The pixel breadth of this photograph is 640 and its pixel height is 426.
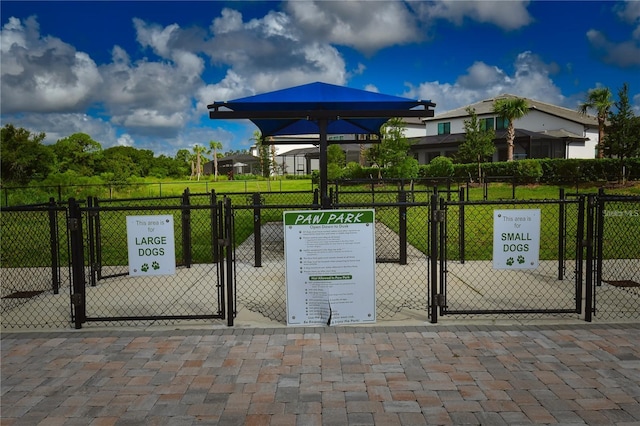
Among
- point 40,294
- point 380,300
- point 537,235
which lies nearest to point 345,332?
point 380,300

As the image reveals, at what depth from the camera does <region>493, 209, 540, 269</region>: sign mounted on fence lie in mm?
5598

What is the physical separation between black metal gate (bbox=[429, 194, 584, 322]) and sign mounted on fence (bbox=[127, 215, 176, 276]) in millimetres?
2923

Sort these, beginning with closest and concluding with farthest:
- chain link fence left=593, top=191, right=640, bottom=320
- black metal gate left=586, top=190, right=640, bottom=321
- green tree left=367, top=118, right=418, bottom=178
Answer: black metal gate left=586, top=190, right=640, bottom=321 < chain link fence left=593, top=191, right=640, bottom=320 < green tree left=367, top=118, right=418, bottom=178

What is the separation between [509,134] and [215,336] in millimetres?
33264

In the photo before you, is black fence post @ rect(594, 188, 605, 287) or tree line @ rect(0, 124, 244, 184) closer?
black fence post @ rect(594, 188, 605, 287)

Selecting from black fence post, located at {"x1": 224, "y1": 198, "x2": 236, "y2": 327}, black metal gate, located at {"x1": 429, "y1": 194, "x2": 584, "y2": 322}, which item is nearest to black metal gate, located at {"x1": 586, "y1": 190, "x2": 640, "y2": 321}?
black metal gate, located at {"x1": 429, "y1": 194, "x2": 584, "y2": 322}

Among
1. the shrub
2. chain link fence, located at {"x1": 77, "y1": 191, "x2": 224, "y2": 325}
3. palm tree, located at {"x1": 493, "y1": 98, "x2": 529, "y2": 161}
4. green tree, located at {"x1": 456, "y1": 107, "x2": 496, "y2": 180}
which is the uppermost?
palm tree, located at {"x1": 493, "y1": 98, "x2": 529, "y2": 161}

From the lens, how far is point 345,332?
211 inches

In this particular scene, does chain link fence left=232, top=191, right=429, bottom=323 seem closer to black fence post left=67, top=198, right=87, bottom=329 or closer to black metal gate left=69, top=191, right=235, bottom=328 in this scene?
black metal gate left=69, top=191, right=235, bottom=328

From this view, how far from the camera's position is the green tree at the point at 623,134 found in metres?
26.7

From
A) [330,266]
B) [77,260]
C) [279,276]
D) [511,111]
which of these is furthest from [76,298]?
[511,111]

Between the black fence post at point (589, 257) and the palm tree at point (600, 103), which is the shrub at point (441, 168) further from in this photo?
the black fence post at point (589, 257)

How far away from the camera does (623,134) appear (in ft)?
87.7

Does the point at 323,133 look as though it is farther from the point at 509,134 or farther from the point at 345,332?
the point at 509,134
